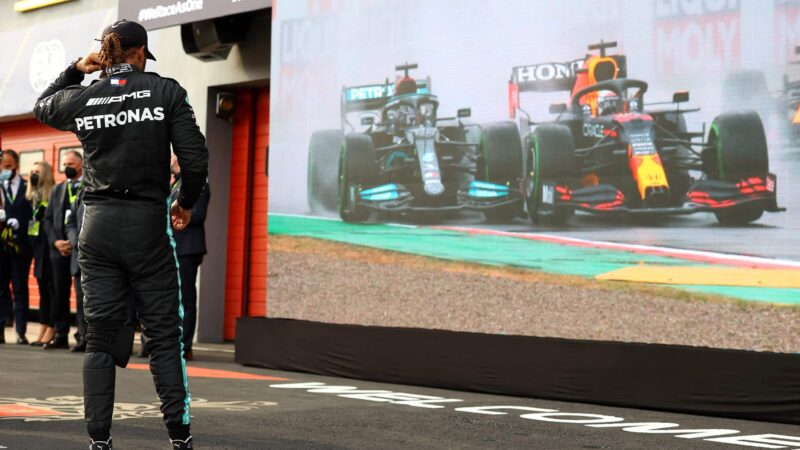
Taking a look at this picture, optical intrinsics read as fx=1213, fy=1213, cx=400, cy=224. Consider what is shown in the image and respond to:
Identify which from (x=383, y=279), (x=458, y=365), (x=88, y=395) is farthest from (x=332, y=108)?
(x=88, y=395)

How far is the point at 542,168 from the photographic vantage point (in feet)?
26.7

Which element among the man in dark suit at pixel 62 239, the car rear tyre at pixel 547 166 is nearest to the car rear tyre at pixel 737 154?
the car rear tyre at pixel 547 166

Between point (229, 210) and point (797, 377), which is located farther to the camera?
point (229, 210)

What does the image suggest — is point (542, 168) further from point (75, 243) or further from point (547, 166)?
point (75, 243)

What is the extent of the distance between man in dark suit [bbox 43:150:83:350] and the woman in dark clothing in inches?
9.9

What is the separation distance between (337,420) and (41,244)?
617 cm

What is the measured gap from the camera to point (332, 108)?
9.60 m

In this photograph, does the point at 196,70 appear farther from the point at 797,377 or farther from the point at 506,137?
the point at 797,377

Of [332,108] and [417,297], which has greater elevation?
[332,108]

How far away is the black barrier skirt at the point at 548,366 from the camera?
6.71 metres

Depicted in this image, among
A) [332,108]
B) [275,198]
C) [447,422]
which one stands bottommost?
[447,422]

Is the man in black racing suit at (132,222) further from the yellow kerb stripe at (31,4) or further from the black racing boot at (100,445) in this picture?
the yellow kerb stripe at (31,4)

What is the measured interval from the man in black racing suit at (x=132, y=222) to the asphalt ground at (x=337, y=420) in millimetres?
615

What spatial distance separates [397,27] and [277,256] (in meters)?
2.09
